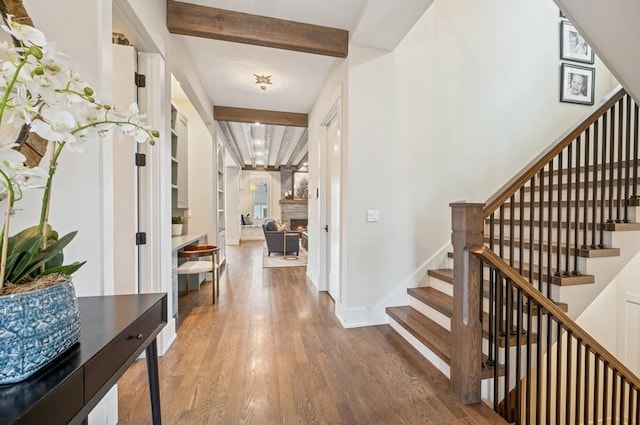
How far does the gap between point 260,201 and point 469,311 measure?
395 inches

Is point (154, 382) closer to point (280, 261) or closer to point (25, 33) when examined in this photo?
point (25, 33)

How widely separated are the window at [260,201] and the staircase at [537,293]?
29.2 feet

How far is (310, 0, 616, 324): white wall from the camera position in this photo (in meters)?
2.83

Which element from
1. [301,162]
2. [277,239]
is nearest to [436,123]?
[277,239]

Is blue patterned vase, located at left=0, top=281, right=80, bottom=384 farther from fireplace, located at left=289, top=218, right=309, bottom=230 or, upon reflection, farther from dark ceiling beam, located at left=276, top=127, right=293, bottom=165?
fireplace, located at left=289, top=218, right=309, bottom=230

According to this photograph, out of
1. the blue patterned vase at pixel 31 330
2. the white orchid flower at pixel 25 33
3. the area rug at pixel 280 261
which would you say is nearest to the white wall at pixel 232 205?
the area rug at pixel 280 261

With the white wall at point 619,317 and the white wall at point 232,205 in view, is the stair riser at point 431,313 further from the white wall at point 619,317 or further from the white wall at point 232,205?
the white wall at point 232,205

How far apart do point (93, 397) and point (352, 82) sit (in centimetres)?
285

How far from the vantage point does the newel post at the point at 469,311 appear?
5.67 feet

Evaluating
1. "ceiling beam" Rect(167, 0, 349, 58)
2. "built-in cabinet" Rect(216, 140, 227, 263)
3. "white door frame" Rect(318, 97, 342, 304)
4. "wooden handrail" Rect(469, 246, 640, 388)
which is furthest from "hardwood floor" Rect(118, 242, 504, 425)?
"ceiling beam" Rect(167, 0, 349, 58)

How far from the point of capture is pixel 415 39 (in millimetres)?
3035

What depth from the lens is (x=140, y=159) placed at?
217 centimetres

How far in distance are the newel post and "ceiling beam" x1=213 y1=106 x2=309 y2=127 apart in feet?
12.6

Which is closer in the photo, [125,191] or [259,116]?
[125,191]
